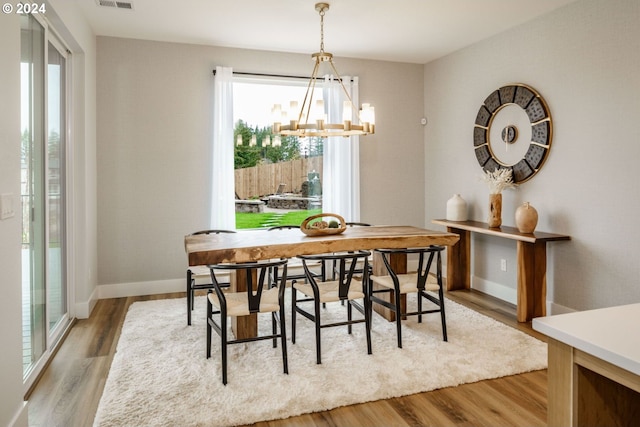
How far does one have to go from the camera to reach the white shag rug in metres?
2.43

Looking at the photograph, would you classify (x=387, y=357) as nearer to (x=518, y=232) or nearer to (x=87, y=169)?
(x=518, y=232)

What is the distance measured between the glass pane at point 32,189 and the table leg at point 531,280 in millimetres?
3656

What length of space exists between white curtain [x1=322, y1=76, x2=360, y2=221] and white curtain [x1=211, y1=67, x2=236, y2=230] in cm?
113

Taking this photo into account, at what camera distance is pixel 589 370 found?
111 centimetres

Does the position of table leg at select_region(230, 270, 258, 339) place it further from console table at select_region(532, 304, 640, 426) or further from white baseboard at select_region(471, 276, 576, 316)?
white baseboard at select_region(471, 276, 576, 316)

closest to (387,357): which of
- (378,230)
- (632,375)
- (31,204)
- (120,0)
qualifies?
(378,230)

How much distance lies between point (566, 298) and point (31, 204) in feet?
13.6

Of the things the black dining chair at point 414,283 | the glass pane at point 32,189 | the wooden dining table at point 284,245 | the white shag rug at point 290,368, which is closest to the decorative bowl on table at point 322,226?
the wooden dining table at point 284,245

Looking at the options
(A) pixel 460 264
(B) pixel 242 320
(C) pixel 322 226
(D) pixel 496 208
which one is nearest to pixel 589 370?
(B) pixel 242 320

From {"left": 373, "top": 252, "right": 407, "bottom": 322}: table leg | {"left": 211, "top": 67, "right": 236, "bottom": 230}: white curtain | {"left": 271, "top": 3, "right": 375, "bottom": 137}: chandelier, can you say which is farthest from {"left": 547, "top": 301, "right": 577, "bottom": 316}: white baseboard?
{"left": 211, "top": 67, "right": 236, "bottom": 230}: white curtain

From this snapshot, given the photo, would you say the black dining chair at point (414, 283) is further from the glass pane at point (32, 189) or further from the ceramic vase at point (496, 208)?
the glass pane at point (32, 189)

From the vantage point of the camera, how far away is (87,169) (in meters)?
4.09

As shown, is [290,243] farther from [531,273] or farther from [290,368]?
[531,273]

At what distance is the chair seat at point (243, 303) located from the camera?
9.18 feet
